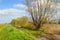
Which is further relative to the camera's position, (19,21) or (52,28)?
(52,28)

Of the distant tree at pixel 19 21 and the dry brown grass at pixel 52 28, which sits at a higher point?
the distant tree at pixel 19 21

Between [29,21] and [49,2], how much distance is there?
2.63 m

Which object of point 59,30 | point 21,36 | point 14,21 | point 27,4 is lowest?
point 59,30

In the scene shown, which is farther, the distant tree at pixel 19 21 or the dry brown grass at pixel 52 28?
the dry brown grass at pixel 52 28

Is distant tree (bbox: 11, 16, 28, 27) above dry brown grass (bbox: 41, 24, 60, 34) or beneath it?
above

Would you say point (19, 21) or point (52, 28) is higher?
point (19, 21)

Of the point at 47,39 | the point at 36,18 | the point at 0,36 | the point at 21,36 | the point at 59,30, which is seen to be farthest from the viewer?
the point at 36,18

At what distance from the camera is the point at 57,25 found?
1742 centimetres

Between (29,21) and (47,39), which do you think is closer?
(47,39)

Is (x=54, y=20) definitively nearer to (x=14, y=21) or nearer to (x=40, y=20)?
(x=40, y=20)

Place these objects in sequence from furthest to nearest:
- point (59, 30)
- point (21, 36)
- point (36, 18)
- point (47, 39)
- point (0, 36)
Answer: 1. point (36, 18)
2. point (59, 30)
3. point (47, 39)
4. point (0, 36)
5. point (21, 36)

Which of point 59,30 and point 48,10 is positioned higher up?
point 48,10

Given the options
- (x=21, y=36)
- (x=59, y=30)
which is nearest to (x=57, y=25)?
(x=59, y=30)

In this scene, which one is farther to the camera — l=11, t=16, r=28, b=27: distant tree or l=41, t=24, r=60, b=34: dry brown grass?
l=41, t=24, r=60, b=34: dry brown grass
